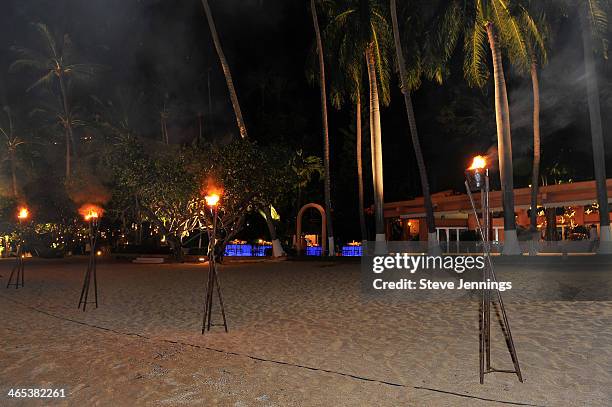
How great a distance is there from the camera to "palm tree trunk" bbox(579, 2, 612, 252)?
22469mm

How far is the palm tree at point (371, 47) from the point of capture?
1074 inches

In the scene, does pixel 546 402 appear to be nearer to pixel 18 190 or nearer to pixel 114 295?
pixel 114 295

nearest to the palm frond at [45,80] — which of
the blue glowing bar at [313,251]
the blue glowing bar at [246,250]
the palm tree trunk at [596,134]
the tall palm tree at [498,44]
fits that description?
the blue glowing bar at [246,250]

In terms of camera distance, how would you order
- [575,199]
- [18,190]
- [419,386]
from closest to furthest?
[419,386] → [575,199] → [18,190]

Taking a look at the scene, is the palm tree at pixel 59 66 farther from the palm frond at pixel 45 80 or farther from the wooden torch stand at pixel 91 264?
the wooden torch stand at pixel 91 264

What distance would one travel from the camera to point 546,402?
5301mm

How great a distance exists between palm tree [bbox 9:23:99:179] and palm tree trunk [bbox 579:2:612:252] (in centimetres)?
3346

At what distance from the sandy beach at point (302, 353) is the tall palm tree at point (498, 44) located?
12054mm

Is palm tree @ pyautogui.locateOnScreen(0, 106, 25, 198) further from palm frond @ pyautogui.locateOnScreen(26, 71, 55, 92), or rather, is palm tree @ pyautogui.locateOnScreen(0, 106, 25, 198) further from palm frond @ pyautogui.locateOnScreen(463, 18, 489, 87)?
palm frond @ pyautogui.locateOnScreen(463, 18, 489, 87)

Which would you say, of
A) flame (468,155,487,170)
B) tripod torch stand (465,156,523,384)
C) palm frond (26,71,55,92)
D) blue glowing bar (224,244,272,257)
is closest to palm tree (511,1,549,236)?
blue glowing bar (224,244,272,257)

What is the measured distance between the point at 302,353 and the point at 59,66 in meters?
40.8

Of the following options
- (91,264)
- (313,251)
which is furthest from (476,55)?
(91,264)

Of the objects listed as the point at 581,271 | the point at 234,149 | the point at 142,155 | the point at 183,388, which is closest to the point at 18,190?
the point at 142,155

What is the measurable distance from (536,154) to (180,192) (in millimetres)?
17061
